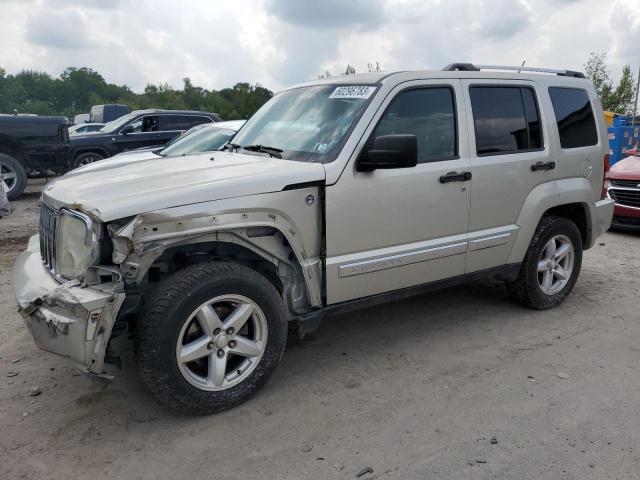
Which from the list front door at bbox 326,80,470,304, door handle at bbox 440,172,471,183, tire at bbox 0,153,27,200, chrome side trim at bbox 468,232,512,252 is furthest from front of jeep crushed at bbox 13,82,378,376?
tire at bbox 0,153,27,200

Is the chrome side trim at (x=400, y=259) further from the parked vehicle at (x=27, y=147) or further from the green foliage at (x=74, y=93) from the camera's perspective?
the green foliage at (x=74, y=93)

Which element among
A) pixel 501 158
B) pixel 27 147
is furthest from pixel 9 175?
pixel 501 158

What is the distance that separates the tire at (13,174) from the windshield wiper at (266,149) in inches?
337

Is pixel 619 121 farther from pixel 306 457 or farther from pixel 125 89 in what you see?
pixel 125 89

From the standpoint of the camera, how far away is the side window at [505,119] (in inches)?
165

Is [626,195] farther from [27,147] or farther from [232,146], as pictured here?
[27,147]

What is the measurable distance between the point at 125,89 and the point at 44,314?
114919 mm

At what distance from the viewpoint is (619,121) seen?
1523 centimetres

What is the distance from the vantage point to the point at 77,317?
2.77m

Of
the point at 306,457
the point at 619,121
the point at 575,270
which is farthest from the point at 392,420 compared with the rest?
the point at 619,121

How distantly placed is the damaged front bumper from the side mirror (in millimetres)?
1701

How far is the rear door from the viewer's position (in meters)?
4.17

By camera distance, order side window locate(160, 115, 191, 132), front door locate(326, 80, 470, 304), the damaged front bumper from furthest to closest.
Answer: side window locate(160, 115, 191, 132), front door locate(326, 80, 470, 304), the damaged front bumper

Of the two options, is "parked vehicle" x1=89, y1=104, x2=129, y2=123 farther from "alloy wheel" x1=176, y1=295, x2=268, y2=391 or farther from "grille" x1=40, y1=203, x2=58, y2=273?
"alloy wheel" x1=176, y1=295, x2=268, y2=391
